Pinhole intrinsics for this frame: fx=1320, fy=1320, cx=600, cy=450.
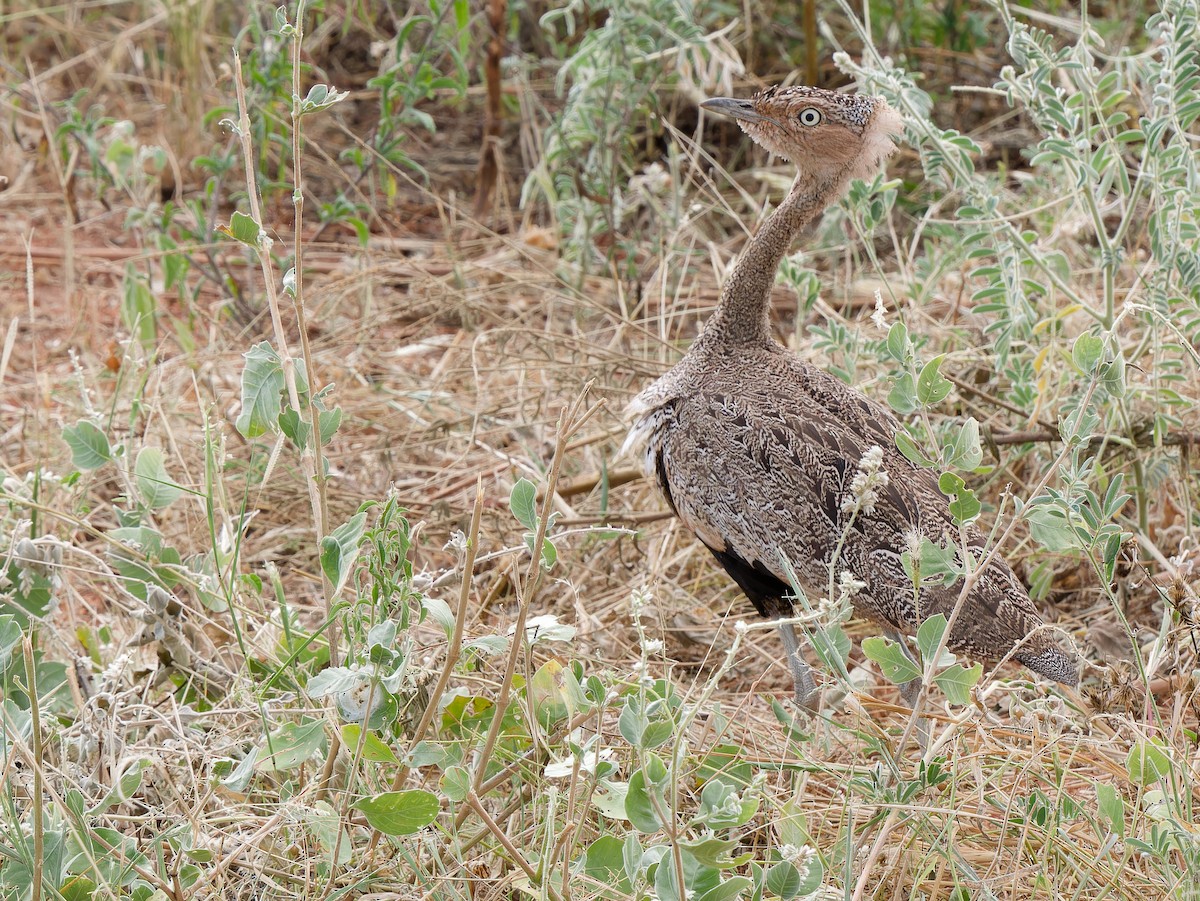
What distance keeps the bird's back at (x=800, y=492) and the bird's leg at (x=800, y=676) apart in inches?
3.5

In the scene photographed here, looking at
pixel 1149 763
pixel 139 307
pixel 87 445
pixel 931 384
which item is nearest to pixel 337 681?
pixel 87 445

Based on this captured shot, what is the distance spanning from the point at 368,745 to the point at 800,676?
141 cm

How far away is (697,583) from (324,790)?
5.31 feet

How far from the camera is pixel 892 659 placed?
6.77 feet

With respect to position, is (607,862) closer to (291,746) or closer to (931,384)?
(291,746)

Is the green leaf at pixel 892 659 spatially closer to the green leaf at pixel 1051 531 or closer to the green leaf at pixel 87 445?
the green leaf at pixel 1051 531

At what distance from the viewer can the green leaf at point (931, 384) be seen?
2.15m

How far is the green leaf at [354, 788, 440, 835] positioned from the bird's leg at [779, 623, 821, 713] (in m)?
1.31

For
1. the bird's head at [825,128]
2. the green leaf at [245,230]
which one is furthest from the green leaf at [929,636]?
the bird's head at [825,128]

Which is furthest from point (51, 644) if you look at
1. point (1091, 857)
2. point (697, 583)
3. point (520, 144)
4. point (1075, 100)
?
point (520, 144)

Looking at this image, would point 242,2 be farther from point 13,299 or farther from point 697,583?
point 697,583

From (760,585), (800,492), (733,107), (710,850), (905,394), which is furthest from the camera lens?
(733,107)

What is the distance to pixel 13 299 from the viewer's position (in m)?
4.96

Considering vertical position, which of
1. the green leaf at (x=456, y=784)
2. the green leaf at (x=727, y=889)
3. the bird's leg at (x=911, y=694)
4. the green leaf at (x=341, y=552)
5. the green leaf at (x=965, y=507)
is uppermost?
the green leaf at (x=965, y=507)
